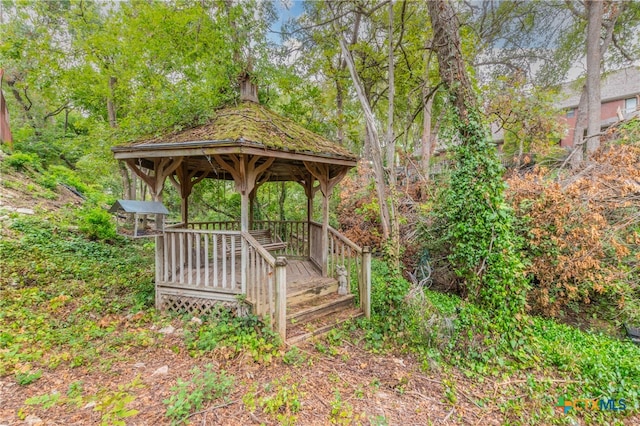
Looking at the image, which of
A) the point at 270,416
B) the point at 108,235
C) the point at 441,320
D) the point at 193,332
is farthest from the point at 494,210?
the point at 108,235

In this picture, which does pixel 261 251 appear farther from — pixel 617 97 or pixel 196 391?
pixel 617 97

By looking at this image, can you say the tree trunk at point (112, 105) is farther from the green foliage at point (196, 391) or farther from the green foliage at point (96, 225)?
the green foliage at point (196, 391)

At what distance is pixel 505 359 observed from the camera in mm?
4328

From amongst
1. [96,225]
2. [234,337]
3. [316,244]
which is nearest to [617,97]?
[316,244]

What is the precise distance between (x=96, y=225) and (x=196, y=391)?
23.3 ft

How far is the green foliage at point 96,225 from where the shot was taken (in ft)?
25.6

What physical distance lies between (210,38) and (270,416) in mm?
8731

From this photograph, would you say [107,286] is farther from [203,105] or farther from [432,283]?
[432,283]

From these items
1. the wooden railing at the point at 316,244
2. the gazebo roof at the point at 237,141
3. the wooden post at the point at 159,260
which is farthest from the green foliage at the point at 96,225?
the wooden railing at the point at 316,244

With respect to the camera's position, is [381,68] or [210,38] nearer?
[210,38]

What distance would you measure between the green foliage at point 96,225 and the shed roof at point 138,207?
4838 mm

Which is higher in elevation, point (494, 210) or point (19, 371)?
point (494, 210)

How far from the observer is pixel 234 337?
412cm

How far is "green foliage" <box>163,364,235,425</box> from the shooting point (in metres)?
2.79
